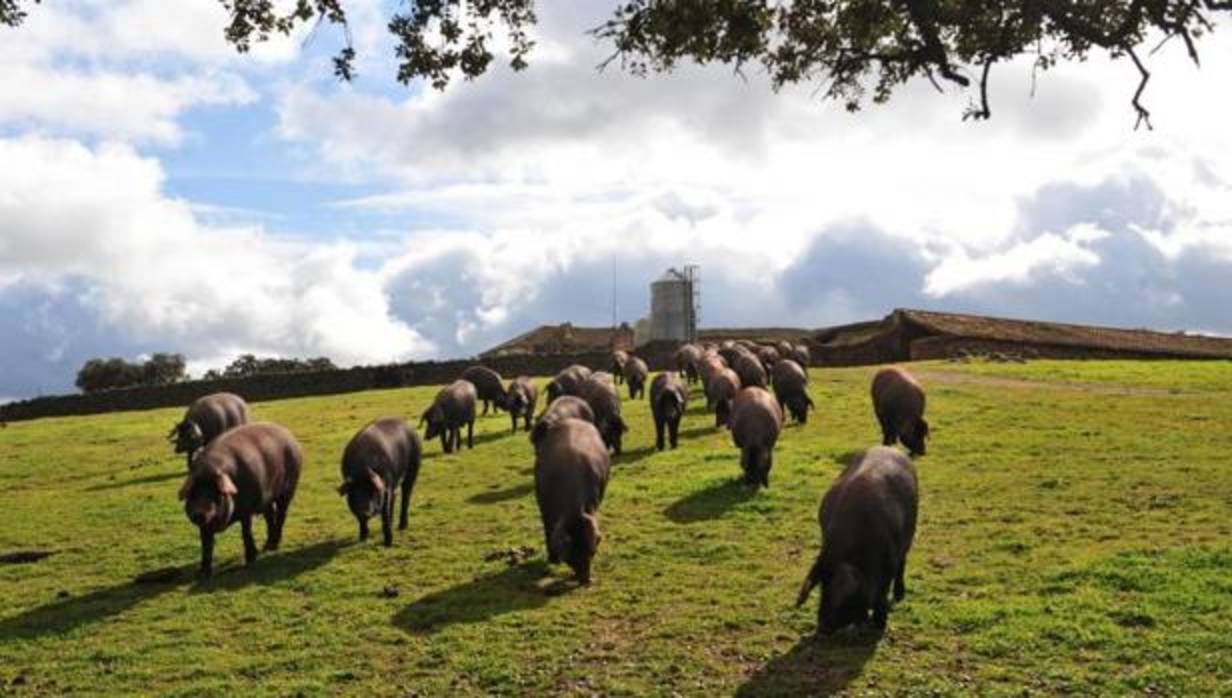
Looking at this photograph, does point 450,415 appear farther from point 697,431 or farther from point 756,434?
point 756,434

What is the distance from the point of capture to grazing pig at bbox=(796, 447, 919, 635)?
1075 cm

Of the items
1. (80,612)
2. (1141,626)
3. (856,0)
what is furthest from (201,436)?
(1141,626)

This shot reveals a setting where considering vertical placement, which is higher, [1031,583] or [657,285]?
[657,285]

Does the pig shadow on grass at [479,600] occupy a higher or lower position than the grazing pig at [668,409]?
lower

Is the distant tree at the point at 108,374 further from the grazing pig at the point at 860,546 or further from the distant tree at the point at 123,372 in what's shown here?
the grazing pig at the point at 860,546

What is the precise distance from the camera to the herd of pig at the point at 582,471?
10969mm

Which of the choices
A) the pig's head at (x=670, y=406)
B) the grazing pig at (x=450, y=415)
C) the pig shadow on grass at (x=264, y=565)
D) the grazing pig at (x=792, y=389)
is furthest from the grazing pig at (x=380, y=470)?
the grazing pig at (x=792, y=389)

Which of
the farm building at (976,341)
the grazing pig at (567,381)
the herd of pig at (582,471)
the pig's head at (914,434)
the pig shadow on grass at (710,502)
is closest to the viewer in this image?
the herd of pig at (582,471)

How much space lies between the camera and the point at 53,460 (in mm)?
31547

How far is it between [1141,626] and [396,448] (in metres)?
10.3

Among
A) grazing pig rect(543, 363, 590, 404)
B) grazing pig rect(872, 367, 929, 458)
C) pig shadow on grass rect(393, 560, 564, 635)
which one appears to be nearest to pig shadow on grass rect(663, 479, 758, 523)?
pig shadow on grass rect(393, 560, 564, 635)

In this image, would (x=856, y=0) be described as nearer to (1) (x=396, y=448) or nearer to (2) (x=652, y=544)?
(2) (x=652, y=544)

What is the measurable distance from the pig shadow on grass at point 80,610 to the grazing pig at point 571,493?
490 centimetres

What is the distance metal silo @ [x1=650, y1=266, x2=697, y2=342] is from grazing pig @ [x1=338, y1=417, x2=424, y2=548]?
5848 cm
